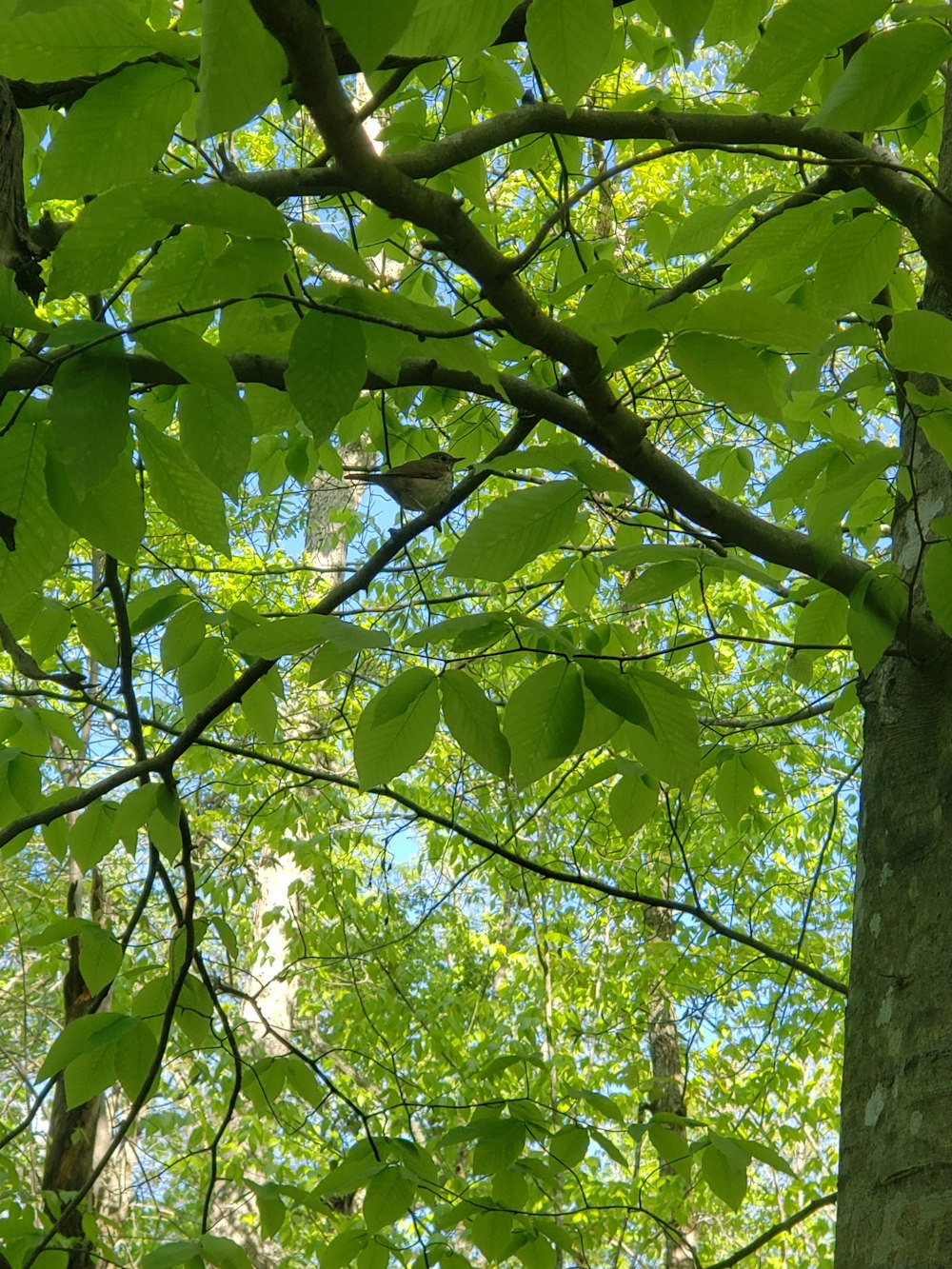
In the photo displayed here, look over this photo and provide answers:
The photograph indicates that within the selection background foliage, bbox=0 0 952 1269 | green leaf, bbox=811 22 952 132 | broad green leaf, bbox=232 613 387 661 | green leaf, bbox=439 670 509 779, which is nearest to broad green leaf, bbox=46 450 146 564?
background foliage, bbox=0 0 952 1269

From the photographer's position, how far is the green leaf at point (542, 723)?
1.13 m

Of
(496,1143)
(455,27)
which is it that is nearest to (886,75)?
(455,27)

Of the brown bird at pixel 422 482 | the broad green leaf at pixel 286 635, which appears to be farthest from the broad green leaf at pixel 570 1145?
the brown bird at pixel 422 482

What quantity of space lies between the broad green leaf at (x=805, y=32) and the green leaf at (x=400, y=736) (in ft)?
2.07

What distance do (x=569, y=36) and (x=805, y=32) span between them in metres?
0.25

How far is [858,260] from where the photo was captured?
129 centimetres

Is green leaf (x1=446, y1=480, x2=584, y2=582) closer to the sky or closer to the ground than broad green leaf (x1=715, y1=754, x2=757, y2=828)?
closer to the ground

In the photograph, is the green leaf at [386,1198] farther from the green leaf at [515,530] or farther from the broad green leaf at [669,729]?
the green leaf at [515,530]

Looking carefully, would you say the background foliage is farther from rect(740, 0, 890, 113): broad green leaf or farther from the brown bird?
the brown bird

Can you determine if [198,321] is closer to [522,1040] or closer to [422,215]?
[422,215]

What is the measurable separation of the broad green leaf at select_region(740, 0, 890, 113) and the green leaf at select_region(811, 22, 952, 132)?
0.07ft

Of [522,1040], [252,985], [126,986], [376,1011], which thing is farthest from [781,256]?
[252,985]

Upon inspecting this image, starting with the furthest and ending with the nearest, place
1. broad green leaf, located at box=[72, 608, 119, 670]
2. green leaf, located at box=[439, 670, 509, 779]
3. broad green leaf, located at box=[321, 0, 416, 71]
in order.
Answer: broad green leaf, located at box=[72, 608, 119, 670], green leaf, located at box=[439, 670, 509, 779], broad green leaf, located at box=[321, 0, 416, 71]

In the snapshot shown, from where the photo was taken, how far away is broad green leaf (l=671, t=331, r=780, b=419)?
0.93 m
